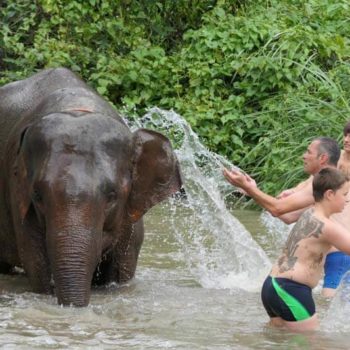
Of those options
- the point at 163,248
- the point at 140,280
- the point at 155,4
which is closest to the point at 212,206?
the point at 163,248

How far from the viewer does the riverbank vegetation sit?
13.6m

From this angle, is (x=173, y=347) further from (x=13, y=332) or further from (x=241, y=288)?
(x=241, y=288)

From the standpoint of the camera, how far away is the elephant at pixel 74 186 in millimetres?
7328

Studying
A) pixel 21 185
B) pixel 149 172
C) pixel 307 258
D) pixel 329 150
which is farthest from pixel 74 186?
pixel 329 150

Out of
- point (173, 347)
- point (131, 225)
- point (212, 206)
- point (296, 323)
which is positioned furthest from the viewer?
point (212, 206)

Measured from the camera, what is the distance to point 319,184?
7.00 meters

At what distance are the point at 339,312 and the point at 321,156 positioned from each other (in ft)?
4.85

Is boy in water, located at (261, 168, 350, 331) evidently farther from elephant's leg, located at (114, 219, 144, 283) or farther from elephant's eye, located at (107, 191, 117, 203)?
elephant's leg, located at (114, 219, 144, 283)

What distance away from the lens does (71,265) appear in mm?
7250

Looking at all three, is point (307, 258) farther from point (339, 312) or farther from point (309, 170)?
point (309, 170)

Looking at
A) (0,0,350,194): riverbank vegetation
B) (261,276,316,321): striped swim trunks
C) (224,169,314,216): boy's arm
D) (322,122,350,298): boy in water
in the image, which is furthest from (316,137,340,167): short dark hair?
(0,0,350,194): riverbank vegetation

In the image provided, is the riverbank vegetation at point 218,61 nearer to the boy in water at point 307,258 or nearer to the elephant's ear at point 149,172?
the elephant's ear at point 149,172

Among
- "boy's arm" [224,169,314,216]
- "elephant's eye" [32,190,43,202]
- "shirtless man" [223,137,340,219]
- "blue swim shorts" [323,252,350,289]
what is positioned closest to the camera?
"elephant's eye" [32,190,43,202]

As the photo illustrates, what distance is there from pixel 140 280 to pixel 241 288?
0.76 meters
